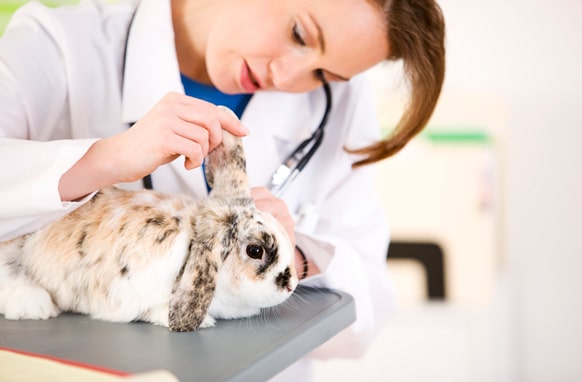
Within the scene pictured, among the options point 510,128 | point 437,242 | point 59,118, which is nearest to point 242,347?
point 59,118

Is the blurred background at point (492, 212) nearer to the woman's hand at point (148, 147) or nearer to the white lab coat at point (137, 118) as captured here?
the white lab coat at point (137, 118)

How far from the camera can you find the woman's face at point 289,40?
0.84 meters

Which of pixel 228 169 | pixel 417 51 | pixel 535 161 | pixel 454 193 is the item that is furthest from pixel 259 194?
pixel 535 161

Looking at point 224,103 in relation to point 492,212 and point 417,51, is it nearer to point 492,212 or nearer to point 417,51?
point 417,51

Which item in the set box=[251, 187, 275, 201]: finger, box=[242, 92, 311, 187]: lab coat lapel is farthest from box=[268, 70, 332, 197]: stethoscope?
box=[251, 187, 275, 201]: finger

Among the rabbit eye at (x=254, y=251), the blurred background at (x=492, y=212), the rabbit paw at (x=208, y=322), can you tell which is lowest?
the blurred background at (x=492, y=212)

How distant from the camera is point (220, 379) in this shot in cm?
46

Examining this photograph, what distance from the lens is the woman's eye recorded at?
2.79 feet

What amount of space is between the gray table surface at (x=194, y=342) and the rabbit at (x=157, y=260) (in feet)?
0.05

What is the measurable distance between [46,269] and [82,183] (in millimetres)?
99

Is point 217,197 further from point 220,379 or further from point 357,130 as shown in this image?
point 357,130

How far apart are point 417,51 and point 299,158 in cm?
22

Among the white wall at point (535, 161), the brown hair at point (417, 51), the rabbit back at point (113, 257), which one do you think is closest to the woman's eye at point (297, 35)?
the brown hair at point (417, 51)

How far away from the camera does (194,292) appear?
1.91 feet
